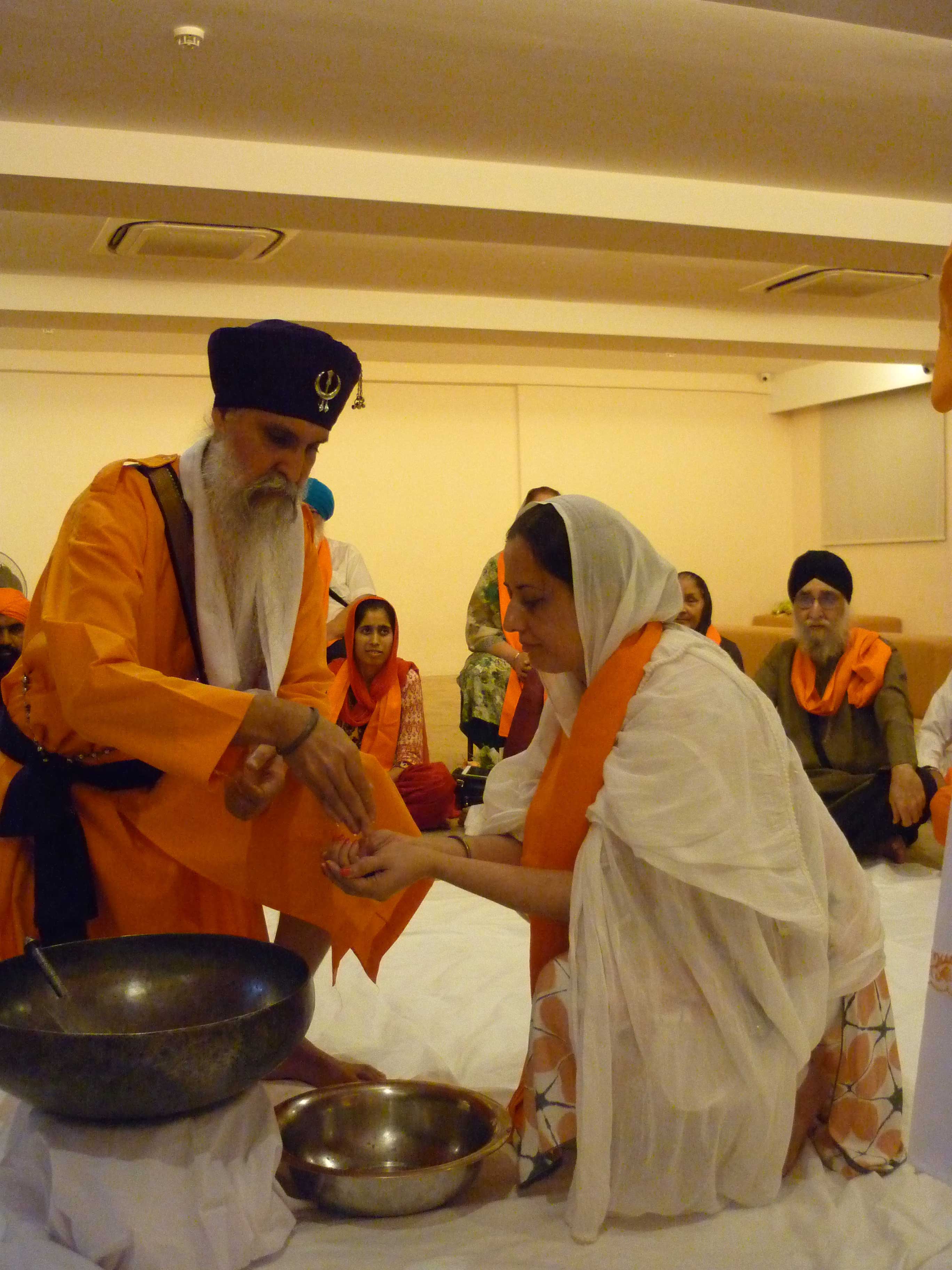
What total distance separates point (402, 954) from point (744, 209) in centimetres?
436

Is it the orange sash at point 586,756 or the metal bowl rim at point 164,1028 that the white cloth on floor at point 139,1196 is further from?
the orange sash at point 586,756

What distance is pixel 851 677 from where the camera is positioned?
4.89m

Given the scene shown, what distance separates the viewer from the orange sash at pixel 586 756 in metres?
2.03

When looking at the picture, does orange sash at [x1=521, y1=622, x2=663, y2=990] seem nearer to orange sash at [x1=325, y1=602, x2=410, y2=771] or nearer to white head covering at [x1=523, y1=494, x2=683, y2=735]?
white head covering at [x1=523, y1=494, x2=683, y2=735]

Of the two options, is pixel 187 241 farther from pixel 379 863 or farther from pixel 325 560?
pixel 379 863

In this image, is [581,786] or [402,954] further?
[402,954]

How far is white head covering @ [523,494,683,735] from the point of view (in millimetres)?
2037

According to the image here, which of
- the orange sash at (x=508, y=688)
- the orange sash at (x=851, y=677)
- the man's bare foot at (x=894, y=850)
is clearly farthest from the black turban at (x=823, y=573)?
the orange sash at (x=508, y=688)

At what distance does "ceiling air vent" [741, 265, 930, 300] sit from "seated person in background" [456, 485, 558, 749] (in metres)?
3.51

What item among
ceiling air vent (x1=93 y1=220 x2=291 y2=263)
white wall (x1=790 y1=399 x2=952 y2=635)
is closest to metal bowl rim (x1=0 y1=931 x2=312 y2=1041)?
ceiling air vent (x1=93 y1=220 x2=291 y2=263)

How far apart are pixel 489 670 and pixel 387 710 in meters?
0.59

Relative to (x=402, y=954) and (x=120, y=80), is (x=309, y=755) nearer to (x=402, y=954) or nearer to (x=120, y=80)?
(x=402, y=954)

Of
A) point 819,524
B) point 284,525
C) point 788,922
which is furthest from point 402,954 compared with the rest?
point 819,524

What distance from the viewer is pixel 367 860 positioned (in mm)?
2016
